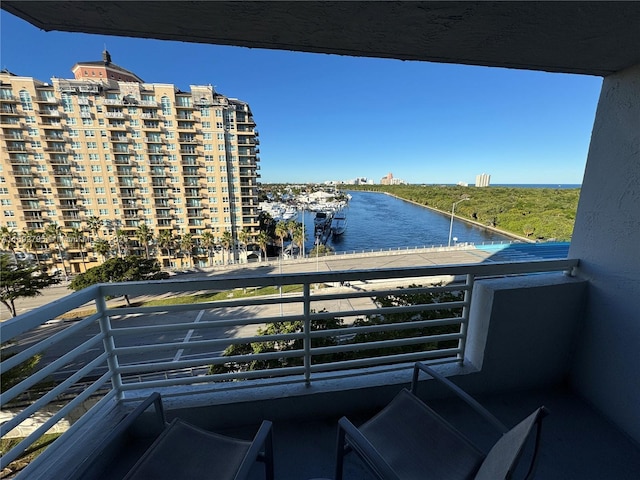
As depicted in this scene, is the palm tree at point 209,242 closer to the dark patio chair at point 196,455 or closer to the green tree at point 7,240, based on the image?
the green tree at point 7,240

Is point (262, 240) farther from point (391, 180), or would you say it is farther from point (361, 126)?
point (391, 180)

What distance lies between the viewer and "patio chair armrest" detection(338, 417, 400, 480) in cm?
78

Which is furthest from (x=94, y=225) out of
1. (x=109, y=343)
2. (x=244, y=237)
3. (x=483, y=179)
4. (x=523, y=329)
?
(x=483, y=179)

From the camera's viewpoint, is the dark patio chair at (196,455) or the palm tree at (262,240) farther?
the palm tree at (262,240)

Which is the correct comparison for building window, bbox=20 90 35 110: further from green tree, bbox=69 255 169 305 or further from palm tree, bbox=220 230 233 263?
palm tree, bbox=220 230 233 263

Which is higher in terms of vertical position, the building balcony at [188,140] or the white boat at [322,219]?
the building balcony at [188,140]

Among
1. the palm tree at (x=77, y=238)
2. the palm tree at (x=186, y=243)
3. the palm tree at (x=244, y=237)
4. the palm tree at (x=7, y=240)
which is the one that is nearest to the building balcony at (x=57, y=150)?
the palm tree at (x=77, y=238)

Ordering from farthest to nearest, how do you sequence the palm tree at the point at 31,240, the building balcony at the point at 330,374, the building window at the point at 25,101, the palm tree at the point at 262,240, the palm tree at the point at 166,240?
the palm tree at the point at 262,240 → the palm tree at the point at 166,240 → the building window at the point at 25,101 → the palm tree at the point at 31,240 → the building balcony at the point at 330,374

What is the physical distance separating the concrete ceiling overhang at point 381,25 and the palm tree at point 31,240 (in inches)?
1176

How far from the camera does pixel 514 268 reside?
161 centimetres

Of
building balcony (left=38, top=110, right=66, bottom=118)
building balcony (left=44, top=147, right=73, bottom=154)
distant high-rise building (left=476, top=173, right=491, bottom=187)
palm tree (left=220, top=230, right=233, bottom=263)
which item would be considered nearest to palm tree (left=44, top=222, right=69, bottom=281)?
building balcony (left=44, top=147, right=73, bottom=154)

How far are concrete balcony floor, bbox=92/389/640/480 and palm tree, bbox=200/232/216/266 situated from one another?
27281 mm

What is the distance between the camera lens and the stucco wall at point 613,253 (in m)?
1.40

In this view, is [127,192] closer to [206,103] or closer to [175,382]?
[206,103]
